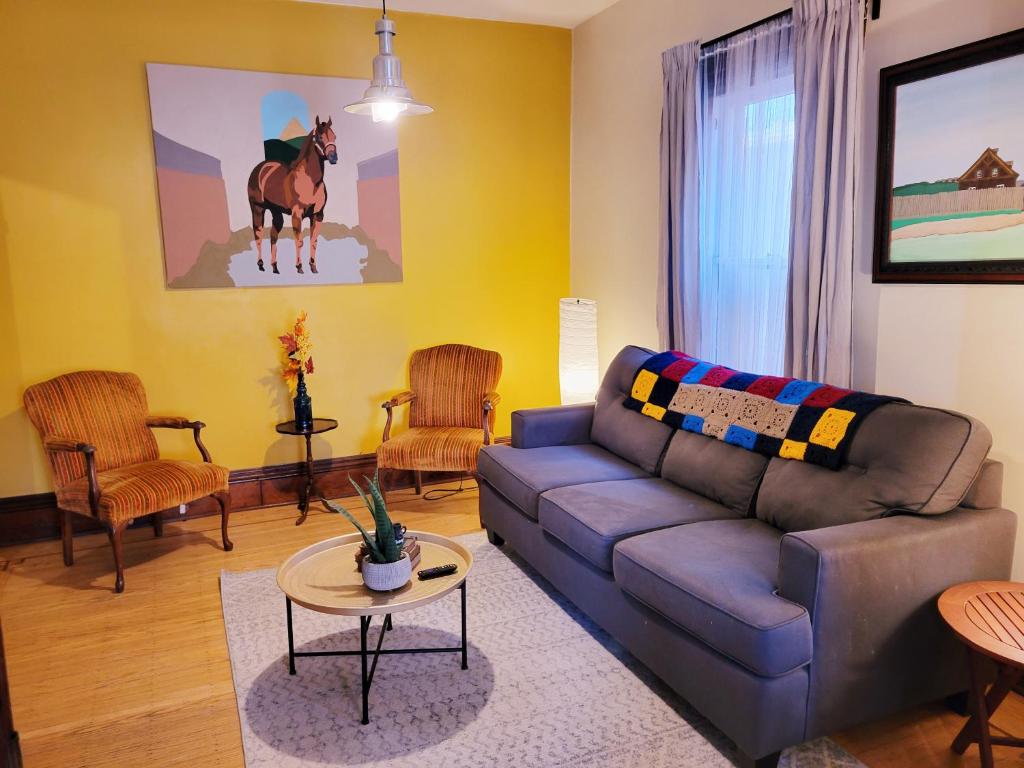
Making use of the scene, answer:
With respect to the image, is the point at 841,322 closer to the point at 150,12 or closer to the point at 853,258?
the point at 853,258

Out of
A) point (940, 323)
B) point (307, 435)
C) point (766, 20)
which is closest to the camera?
point (940, 323)

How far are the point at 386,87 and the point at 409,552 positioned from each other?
2.05 m

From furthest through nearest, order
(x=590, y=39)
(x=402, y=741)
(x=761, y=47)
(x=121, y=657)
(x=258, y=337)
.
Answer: (x=590, y=39) → (x=258, y=337) → (x=761, y=47) → (x=121, y=657) → (x=402, y=741)

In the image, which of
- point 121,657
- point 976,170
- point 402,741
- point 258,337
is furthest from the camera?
point 258,337

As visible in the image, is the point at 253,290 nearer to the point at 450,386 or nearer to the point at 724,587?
the point at 450,386

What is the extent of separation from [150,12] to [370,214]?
5.00 ft

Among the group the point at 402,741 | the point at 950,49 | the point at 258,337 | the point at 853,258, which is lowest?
the point at 402,741

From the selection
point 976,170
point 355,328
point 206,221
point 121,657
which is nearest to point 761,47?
point 976,170

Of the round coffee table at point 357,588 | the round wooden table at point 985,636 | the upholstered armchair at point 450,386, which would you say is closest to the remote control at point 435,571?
the round coffee table at point 357,588

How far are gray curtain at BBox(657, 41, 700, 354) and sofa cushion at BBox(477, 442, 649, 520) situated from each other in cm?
79

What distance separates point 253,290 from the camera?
14.5 ft

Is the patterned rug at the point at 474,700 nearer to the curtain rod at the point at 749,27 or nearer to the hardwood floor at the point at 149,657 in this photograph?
the hardwood floor at the point at 149,657

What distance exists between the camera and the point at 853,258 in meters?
3.04

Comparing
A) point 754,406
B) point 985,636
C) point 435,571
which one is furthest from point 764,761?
point 754,406
